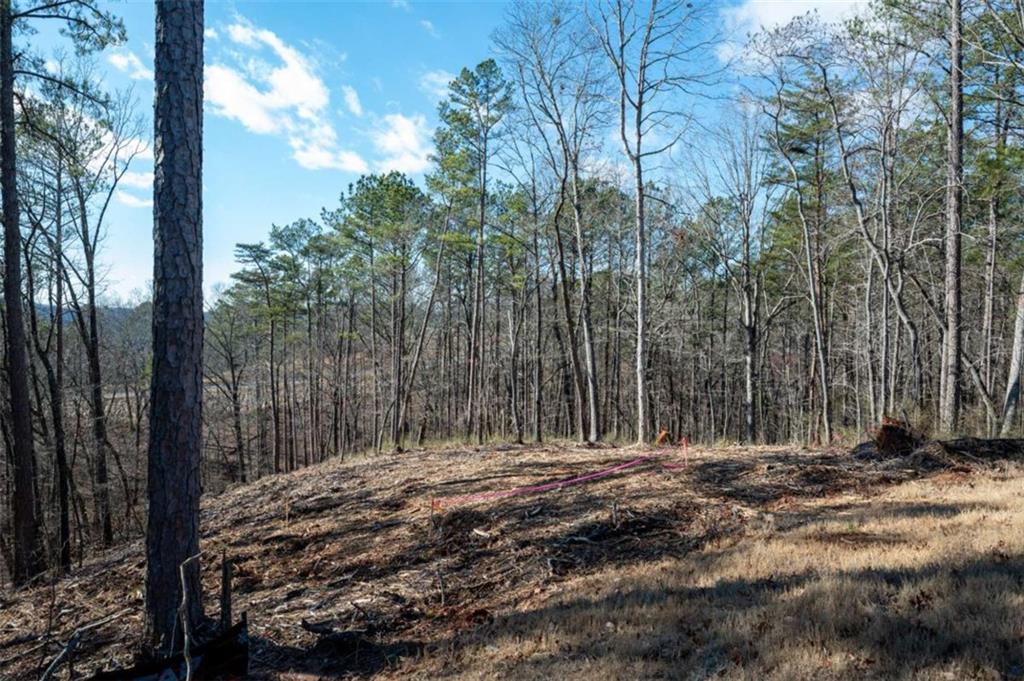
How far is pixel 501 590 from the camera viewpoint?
5.02m

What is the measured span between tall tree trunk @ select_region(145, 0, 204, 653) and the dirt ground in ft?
2.54

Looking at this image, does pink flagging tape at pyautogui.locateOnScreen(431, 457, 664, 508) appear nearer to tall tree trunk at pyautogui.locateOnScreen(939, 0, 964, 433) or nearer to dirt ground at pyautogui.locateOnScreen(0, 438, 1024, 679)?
dirt ground at pyautogui.locateOnScreen(0, 438, 1024, 679)

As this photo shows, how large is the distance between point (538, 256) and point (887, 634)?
54.6ft

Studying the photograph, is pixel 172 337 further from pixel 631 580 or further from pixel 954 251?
pixel 954 251

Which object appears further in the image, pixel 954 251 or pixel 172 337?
pixel 954 251

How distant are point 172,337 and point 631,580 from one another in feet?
13.3

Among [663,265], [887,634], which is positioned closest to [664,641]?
[887,634]

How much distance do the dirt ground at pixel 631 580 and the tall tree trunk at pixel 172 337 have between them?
0.77 meters

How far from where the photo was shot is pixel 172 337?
13.3ft

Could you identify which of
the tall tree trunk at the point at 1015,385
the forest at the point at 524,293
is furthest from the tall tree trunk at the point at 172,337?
the tall tree trunk at the point at 1015,385

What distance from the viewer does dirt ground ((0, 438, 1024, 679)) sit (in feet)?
11.5

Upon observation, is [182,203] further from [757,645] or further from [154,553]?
[757,645]

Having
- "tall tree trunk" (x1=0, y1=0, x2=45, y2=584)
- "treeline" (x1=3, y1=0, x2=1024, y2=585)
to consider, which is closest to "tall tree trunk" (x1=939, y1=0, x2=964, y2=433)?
"treeline" (x1=3, y1=0, x2=1024, y2=585)

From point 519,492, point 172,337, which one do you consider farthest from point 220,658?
point 519,492
